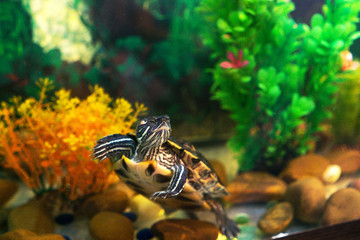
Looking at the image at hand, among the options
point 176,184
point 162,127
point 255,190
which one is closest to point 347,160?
point 255,190

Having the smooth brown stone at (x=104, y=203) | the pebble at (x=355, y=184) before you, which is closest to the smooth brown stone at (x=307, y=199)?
the pebble at (x=355, y=184)

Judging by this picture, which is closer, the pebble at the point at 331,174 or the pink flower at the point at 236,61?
the pink flower at the point at 236,61

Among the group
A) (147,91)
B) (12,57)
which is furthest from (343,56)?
(12,57)

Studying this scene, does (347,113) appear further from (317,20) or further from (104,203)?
(104,203)

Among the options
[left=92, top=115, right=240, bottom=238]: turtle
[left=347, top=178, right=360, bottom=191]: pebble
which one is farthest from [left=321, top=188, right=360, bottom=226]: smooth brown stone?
[left=92, top=115, right=240, bottom=238]: turtle

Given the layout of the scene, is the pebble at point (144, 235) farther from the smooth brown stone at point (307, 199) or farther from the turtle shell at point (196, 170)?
the smooth brown stone at point (307, 199)

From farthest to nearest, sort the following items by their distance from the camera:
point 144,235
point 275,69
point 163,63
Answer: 1. point 163,63
2. point 275,69
3. point 144,235

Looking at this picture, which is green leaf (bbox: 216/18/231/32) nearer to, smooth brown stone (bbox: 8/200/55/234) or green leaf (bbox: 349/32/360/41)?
green leaf (bbox: 349/32/360/41)
